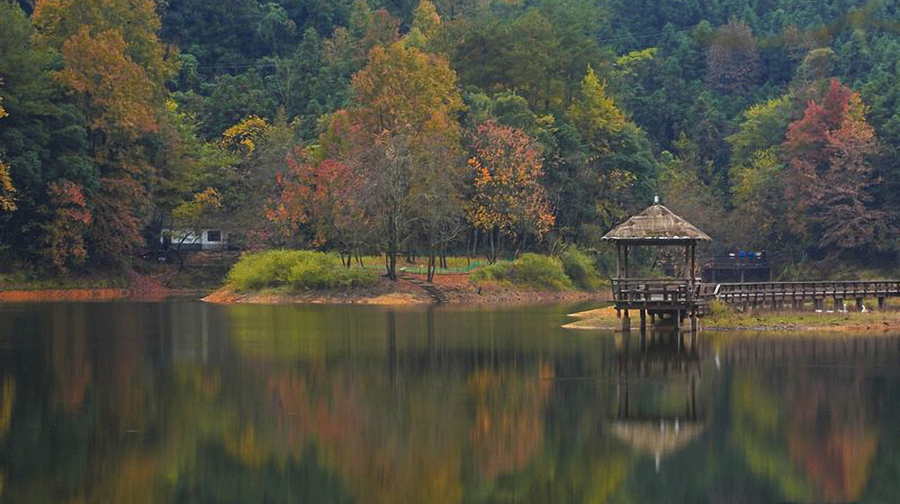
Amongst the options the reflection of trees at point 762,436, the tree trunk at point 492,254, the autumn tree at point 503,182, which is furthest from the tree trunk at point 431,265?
the reflection of trees at point 762,436

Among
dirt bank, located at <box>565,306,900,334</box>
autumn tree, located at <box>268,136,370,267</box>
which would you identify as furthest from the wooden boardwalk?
autumn tree, located at <box>268,136,370,267</box>

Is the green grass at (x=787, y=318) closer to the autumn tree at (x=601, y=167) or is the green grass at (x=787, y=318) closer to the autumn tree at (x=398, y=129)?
the autumn tree at (x=398, y=129)

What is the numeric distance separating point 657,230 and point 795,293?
800 cm

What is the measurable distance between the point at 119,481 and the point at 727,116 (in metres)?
123

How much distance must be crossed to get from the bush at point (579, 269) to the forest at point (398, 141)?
2.76 meters

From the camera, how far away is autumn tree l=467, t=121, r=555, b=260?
9775cm

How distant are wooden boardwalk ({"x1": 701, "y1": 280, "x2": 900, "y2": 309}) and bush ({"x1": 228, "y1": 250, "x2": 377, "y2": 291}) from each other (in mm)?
29012

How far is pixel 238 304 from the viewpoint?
86.1 meters

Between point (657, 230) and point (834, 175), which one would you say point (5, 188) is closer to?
point (657, 230)

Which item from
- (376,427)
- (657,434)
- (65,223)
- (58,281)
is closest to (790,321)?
(657,434)

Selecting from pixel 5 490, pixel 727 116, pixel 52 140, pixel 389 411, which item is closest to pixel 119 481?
pixel 5 490

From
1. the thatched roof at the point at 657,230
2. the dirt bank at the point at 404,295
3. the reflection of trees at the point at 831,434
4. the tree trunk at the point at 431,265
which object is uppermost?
the thatched roof at the point at 657,230

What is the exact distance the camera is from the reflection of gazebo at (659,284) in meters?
59.1

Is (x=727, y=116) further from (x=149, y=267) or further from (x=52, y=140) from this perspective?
(x=52, y=140)
